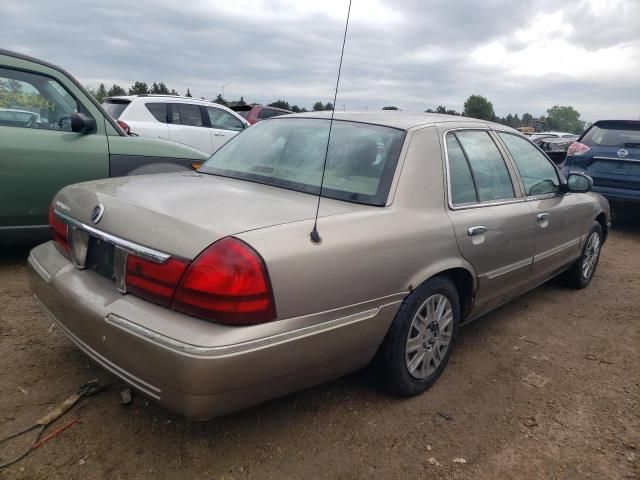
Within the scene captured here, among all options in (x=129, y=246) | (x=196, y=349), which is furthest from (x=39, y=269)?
(x=196, y=349)

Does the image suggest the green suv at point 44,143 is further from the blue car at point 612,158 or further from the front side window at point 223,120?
the blue car at point 612,158

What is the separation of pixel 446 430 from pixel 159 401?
53.4 inches

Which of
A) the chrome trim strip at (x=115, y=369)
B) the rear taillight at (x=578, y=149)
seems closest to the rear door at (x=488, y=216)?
the chrome trim strip at (x=115, y=369)

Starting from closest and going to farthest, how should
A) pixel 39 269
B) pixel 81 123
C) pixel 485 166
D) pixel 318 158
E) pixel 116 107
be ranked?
1. pixel 39 269
2. pixel 318 158
3. pixel 485 166
4. pixel 81 123
5. pixel 116 107

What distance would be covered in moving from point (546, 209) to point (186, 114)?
7.50 m

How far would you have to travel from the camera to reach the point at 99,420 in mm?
2338

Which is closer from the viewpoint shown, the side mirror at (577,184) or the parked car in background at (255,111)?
the side mirror at (577,184)

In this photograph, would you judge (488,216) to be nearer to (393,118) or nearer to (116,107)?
(393,118)

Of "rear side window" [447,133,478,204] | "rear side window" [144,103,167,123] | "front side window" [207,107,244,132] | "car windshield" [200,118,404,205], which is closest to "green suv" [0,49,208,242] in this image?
"car windshield" [200,118,404,205]

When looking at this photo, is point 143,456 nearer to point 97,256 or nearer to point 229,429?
point 229,429

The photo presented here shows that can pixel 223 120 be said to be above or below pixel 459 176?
below

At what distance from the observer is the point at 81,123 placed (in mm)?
4230

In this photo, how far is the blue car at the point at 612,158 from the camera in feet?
23.5

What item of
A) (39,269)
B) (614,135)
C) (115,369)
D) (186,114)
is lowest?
(115,369)
